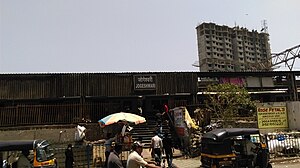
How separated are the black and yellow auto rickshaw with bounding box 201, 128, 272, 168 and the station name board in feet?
60.7

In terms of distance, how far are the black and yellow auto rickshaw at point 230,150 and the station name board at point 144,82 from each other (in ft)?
60.7

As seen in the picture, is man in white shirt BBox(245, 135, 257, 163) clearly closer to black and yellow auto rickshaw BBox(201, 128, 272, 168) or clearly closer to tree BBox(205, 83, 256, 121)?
black and yellow auto rickshaw BBox(201, 128, 272, 168)

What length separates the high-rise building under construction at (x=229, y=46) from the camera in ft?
356

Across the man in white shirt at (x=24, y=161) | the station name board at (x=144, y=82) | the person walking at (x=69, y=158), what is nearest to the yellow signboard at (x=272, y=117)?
the station name board at (x=144, y=82)

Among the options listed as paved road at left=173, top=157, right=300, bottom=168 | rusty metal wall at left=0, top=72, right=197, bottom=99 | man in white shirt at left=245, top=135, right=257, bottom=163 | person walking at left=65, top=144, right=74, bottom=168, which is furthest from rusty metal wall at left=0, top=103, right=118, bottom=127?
man in white shirt at left=245, top=135, right=257, bottom=163

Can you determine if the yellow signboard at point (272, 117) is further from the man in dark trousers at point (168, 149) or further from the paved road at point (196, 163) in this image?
the man in dark trousers at point (168, 149)

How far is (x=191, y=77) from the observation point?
30.8m

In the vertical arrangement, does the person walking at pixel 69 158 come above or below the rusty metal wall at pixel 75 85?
below

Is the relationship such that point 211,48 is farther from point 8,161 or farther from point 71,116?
point 8,161

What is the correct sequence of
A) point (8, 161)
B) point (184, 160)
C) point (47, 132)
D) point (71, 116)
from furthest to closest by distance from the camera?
point (71, 116) → point (47, 132) → point (184, 160) → point (8, 161)

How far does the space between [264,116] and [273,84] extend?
55.6 ft

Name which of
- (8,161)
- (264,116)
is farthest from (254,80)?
(8,161)

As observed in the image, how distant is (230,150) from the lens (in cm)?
1045

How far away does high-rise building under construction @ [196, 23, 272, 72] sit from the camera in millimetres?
108500
